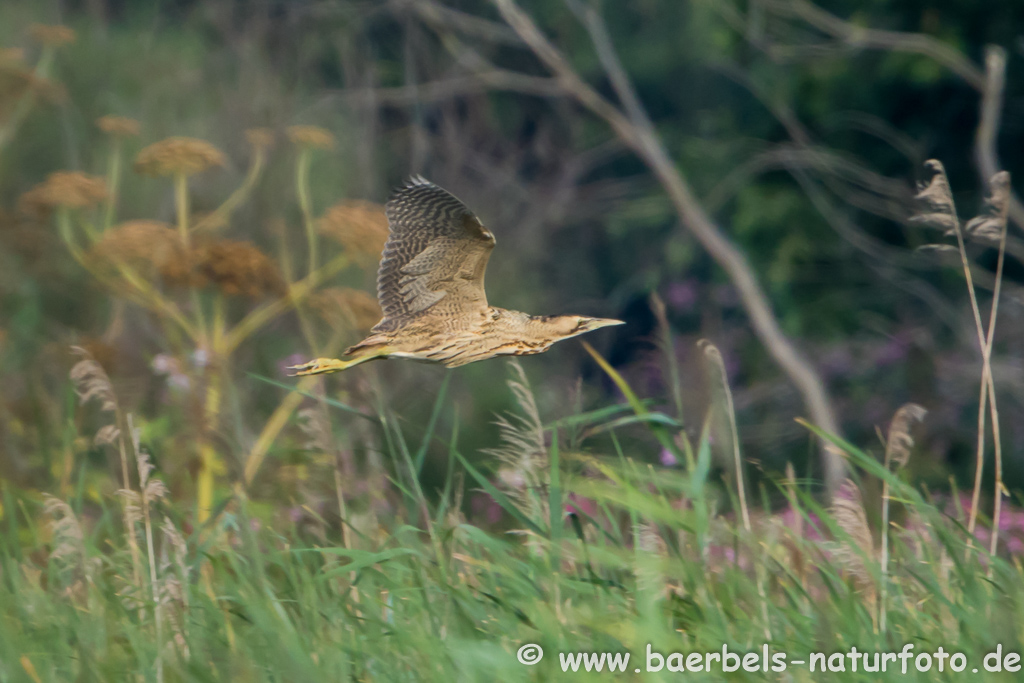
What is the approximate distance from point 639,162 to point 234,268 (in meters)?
5.34

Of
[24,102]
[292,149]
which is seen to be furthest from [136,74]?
[24,102]

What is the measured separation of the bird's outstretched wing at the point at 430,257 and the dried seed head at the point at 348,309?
3.45ft

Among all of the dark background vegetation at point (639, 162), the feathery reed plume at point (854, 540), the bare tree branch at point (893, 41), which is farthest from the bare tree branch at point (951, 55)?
the feathery reed plume at point (854, 540)

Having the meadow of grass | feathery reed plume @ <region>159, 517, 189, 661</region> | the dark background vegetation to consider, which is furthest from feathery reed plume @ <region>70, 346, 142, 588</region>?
the dark background vegetation

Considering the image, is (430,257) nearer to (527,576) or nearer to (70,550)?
(527,576)

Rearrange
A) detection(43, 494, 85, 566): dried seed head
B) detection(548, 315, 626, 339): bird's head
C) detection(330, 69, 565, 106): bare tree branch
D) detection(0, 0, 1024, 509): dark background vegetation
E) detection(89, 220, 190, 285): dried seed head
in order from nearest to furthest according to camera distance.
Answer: detection(548, 315, 626, 339): bird's head < detection(43, 494, 85, 566): dried seed head < detection(89, 220, 190, 285): dried seed head < detection(0, 0, 1024, 509): dark background vegetation < detection(330, 69, 565, 106): bare tree branch

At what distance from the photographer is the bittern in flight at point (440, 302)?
5.04ft

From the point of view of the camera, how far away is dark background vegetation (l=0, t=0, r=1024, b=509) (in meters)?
5.18

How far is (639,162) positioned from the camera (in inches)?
309

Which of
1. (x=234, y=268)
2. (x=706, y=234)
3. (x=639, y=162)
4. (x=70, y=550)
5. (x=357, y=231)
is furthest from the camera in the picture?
(x=639, y=162)

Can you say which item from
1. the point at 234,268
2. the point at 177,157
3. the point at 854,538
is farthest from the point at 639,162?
the point at 854,538

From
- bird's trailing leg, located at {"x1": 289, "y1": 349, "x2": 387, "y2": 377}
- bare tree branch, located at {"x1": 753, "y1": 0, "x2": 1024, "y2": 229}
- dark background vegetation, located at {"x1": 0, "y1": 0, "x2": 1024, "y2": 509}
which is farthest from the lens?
dark background vegetation, located at {"x1": 0, "y1": 0, "x2": 1024, "y2": 509}

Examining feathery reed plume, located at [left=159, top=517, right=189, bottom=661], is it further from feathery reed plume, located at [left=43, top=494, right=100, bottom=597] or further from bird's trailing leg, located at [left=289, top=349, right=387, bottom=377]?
bird's trailing leg, located at [left=289, top=349, right=387, bottom=377]

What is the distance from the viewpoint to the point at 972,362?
6355 millimetres
